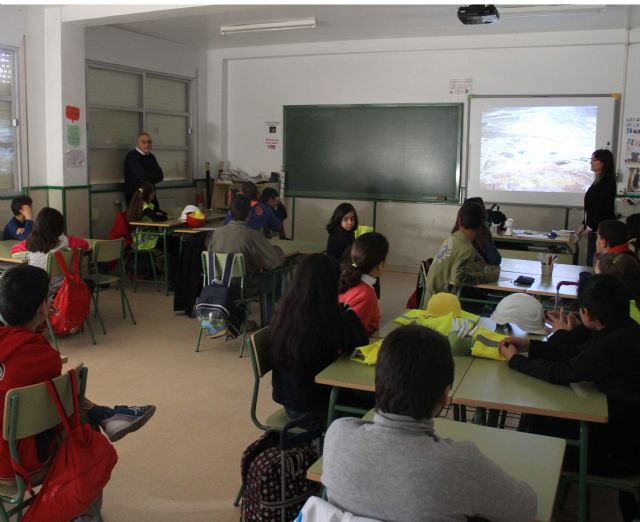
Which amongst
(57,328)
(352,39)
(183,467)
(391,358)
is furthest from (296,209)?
(391,358)

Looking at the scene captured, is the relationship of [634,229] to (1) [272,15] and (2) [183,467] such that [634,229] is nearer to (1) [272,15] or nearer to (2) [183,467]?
(2) [183,467]

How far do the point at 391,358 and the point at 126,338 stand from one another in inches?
180

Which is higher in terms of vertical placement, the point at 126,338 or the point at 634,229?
the point at 634,229

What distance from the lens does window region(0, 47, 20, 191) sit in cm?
704

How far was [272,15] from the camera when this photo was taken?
7.58 meters

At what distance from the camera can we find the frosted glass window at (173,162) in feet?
30.5

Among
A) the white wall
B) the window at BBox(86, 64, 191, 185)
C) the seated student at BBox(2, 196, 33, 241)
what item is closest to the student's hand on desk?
the seated student at BBox(2, 196, 33, 241)

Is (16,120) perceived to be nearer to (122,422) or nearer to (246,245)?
(246,245)

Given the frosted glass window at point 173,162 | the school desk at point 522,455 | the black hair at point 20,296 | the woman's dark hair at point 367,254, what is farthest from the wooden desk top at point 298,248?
the school desk at point 522,455

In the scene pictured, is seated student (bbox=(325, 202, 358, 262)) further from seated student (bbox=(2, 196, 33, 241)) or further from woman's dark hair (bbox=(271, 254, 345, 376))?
woman's dark hair (bbox=(271, 254, 345, 376))

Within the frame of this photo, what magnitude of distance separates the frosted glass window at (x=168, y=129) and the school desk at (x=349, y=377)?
22.7 ft

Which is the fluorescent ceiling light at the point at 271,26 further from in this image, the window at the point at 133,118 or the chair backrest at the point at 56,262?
the chair backrest at the point at 56,262

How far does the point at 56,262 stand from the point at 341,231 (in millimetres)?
2445

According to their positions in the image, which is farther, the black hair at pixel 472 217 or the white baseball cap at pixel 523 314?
the black hair at pixel 472 217
